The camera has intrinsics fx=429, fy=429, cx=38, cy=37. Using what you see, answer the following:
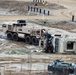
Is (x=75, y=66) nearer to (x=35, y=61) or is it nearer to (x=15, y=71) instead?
(x=15, y=71)

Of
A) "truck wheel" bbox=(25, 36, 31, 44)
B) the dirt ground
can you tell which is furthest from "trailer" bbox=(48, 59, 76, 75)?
"truck wheel" bbox=(25, 36, 31, 44)

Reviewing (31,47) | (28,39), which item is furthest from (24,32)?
(31,47)

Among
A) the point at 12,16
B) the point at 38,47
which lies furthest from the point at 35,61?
the point at 12,16

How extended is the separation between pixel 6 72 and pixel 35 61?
4.20 m

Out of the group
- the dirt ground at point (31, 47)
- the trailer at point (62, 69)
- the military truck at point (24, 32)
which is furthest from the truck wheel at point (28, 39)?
the trailer at point (62, 69)

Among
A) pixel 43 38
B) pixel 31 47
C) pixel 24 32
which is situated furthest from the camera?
pixel 24 32

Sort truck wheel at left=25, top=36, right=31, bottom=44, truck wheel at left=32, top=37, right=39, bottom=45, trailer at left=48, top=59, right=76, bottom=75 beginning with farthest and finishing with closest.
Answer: truck wheel at left=25, top=36, right=31, bottom=44
truck wheel at left=32, top=37, right=39, bottom=45
trailer at left=48, top=59, right=76, bottom=75

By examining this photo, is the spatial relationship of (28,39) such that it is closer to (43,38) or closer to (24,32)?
(24,32)

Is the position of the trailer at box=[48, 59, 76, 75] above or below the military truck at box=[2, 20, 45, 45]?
below

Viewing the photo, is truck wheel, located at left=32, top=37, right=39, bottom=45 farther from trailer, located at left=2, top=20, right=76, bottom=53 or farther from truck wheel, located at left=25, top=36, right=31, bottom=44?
truck wheel, located at left=25, top=36, right=31, bottom=44

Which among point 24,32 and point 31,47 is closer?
point 31,47

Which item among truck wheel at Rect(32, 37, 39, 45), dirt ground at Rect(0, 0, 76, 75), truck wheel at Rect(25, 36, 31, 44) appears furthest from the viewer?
truck wheel at Rect(25, 36, 31, 44)

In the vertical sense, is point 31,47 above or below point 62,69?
above

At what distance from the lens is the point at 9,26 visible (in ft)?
136
